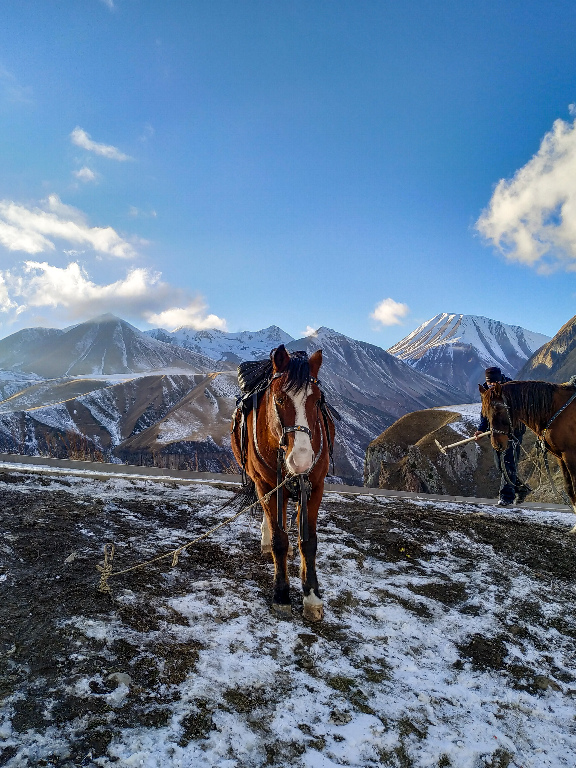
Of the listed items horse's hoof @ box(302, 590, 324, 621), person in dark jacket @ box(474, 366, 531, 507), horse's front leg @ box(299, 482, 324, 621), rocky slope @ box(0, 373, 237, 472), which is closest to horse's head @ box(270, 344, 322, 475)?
horse's front leg @ box(299, 482, 324, 621)

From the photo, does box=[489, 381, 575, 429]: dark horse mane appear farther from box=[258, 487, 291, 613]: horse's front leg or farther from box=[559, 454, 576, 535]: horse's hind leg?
box=[258, 487, 291, 613]: horse's front leg

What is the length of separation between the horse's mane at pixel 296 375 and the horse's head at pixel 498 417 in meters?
5.56

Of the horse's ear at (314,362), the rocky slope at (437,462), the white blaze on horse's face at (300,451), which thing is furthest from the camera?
the rocky slope at (437,462)

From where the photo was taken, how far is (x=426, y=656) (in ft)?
12.3

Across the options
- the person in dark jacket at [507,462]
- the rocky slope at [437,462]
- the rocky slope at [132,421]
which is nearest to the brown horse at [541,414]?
the person in dark jacket at [507,462]

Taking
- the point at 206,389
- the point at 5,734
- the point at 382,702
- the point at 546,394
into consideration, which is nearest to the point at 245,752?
the point at 382,702

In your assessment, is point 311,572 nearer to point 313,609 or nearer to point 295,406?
point 313,609

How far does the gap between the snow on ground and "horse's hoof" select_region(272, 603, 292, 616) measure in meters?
0.15

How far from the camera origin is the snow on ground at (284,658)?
2621 mm

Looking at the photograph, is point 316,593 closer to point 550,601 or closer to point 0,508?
point 550,601

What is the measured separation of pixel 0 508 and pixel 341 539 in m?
6.18

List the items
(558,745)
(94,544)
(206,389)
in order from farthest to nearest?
1. (206,389)
2. (94,544)
3. (558,745)

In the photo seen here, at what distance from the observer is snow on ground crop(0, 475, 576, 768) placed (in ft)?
8.60

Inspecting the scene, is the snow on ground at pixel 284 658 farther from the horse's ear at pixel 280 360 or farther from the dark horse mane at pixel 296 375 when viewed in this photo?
the horse's ear at pixel 280 360
